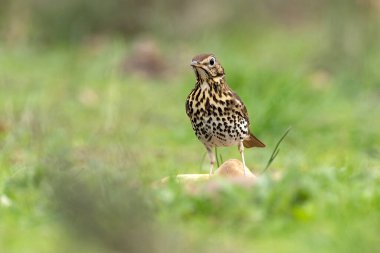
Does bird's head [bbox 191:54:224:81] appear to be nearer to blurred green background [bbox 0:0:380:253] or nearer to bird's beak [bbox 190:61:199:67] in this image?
bird's beak [bbox 190:61:199:67]

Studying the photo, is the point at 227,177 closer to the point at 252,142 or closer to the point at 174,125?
the point at 252,142

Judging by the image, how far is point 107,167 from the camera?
5207 millimetres

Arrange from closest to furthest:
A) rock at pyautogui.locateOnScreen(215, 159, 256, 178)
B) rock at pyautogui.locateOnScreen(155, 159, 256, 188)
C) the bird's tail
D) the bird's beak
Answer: rock at pyautogui.locateOnScreen(155, 159, 256, 188), rock at pyautogui.locateOnScreen(215, 159, 256, 178), the bird's beak, the bird's tail

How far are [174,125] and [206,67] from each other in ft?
11.7

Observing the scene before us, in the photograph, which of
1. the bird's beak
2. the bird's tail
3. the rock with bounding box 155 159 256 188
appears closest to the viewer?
the rock with bounding box 155 159 256 188

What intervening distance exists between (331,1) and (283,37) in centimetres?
312

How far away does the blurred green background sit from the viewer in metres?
4.39

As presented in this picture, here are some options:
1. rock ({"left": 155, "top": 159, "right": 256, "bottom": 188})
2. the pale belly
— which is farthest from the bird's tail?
rock ({"left": 155, "top": 159, "right": 256, "bottom": 188})

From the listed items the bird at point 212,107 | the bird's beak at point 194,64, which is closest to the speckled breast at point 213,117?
the bird at point 212,107

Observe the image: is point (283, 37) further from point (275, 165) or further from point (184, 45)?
point (275, 165)

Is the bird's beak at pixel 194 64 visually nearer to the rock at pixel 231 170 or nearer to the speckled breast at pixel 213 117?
the speckled breast at pixel 213 117

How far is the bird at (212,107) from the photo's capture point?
6.20 metres

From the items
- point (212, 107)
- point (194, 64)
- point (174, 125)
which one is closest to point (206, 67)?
point (194, 64)

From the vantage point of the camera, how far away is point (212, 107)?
20.4ft
